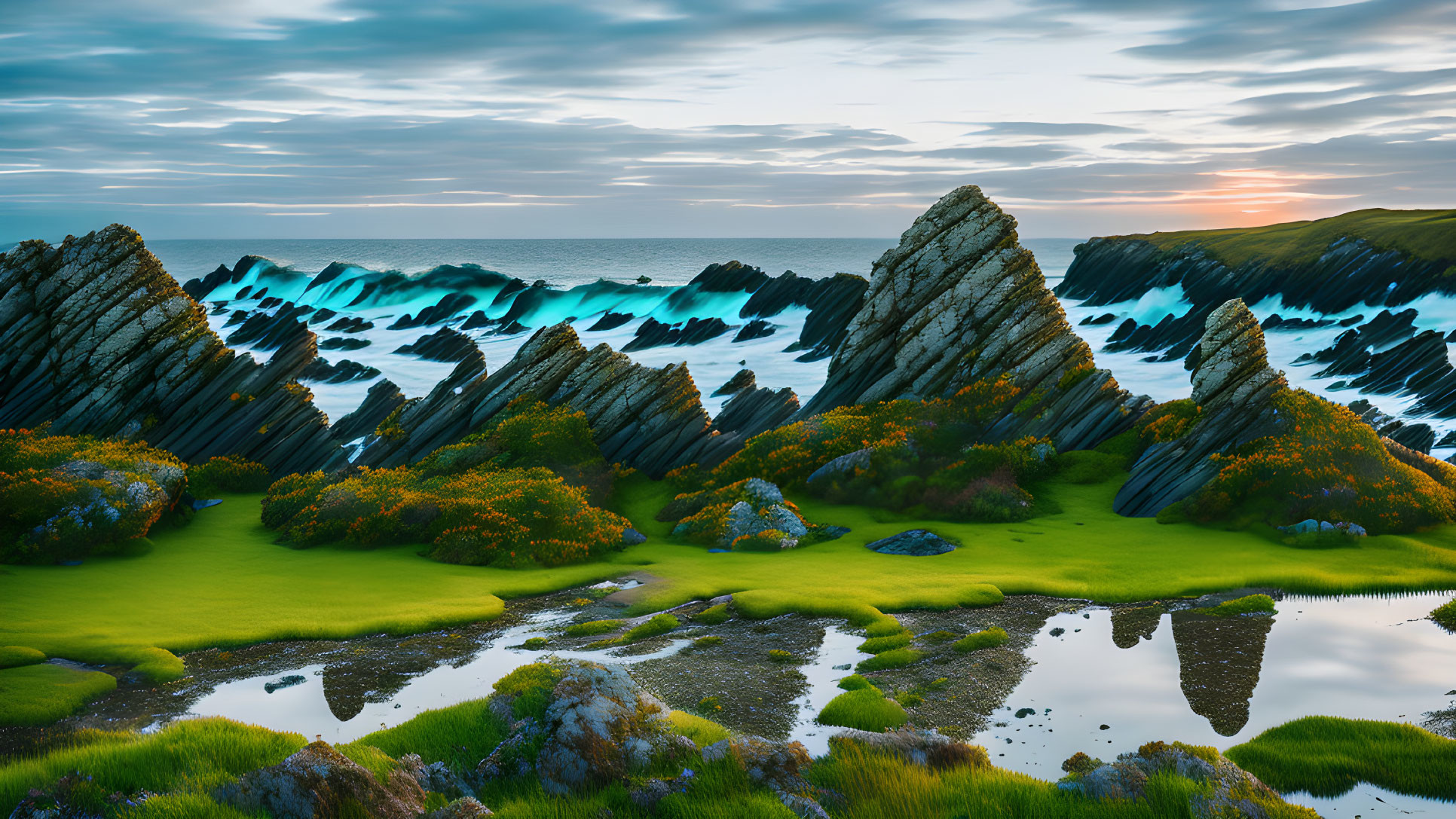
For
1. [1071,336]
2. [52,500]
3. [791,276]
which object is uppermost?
[791,276]

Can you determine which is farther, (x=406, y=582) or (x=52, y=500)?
(x=52, y=500)

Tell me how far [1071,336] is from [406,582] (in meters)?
26.9

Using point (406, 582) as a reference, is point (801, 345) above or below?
above

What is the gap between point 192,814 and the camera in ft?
28.5

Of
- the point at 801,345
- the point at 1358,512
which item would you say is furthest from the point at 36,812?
the point at 801,345

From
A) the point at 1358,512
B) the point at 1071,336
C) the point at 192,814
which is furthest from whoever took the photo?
the point at 1071,336

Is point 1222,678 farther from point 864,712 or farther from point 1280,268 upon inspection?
point 1280,268

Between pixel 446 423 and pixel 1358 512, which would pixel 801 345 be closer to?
pixel 446 423

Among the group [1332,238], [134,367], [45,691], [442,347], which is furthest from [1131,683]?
[1332,238]

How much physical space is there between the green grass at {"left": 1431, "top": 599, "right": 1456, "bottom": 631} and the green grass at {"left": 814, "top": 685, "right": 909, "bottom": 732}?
11166mm

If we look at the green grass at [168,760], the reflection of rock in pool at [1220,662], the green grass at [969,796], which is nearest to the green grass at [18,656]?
the green grass at [168,760]

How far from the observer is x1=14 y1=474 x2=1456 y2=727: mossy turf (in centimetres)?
1820

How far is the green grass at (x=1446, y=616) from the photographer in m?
16.8

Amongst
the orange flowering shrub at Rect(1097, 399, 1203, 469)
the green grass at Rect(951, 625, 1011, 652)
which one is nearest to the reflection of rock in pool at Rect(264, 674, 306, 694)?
the green grass at Rect(951, 625, 1011, 652)
